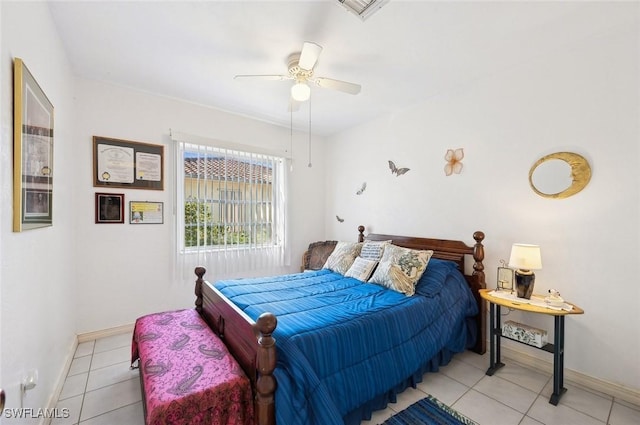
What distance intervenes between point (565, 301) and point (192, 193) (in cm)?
384

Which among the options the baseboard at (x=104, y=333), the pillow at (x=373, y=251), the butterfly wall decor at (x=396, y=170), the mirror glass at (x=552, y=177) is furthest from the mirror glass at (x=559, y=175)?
the baseboard at (x=104, y=333)

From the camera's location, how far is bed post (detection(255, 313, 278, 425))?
1.35 metres

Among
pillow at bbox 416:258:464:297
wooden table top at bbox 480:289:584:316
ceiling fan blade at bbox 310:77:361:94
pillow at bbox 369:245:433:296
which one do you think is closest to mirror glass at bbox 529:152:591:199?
wooden table top at bbox 480:289:584:316

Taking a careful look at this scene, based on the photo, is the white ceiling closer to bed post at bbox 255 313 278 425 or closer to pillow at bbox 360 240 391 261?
pillow at bbox 360 240 391 261

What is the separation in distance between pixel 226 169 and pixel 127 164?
1063mm

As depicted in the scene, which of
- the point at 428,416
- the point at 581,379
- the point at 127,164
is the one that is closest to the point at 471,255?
the point at 581,379

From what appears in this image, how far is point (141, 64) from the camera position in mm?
2533

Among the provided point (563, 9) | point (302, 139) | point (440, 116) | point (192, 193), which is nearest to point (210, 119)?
point (192, 193)

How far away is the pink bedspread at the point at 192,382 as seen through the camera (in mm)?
1293

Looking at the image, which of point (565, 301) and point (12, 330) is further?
point (565, 301)

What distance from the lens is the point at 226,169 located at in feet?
11.9

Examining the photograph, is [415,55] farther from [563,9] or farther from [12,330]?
[12,330]

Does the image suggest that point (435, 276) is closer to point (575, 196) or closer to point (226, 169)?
point (575, 196)

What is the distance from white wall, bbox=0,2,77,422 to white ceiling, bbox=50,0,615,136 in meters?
0.38
